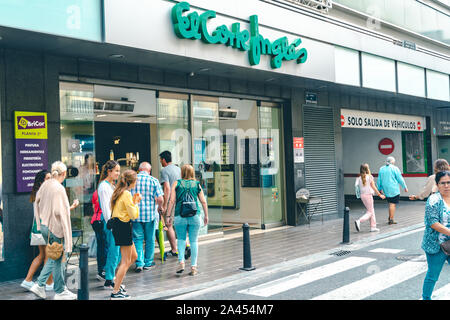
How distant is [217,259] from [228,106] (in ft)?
16.7

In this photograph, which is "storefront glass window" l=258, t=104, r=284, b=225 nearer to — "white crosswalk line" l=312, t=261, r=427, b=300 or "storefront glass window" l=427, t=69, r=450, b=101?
"white crosswalk line" l=312, t=261, r=427, b=300

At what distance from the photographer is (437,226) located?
534cm

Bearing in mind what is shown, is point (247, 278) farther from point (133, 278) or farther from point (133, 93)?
point (133, 93)

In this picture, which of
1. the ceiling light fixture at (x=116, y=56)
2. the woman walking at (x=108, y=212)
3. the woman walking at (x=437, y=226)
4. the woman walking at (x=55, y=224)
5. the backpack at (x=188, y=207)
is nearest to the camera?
the woman walking at (x=437, y=226)

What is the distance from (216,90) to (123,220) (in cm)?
626

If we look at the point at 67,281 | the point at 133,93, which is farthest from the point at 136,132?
the point at 67,281

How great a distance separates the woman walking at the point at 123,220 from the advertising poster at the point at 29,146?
256 cm

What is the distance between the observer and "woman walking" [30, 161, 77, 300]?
22.0 ft

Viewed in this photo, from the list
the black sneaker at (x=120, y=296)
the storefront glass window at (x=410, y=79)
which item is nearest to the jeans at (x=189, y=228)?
the black sneaker at (x=120, y=296)

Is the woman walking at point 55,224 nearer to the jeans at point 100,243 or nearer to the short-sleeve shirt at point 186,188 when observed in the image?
the jeans at point 100,243

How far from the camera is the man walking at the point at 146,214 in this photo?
8509mm

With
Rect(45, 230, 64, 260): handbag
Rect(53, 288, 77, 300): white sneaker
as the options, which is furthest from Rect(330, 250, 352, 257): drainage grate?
Rect(45, 230, 64, 260): handbag

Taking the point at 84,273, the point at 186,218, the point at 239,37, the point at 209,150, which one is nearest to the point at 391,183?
the point at 209,150

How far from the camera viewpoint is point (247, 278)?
26.1ft
